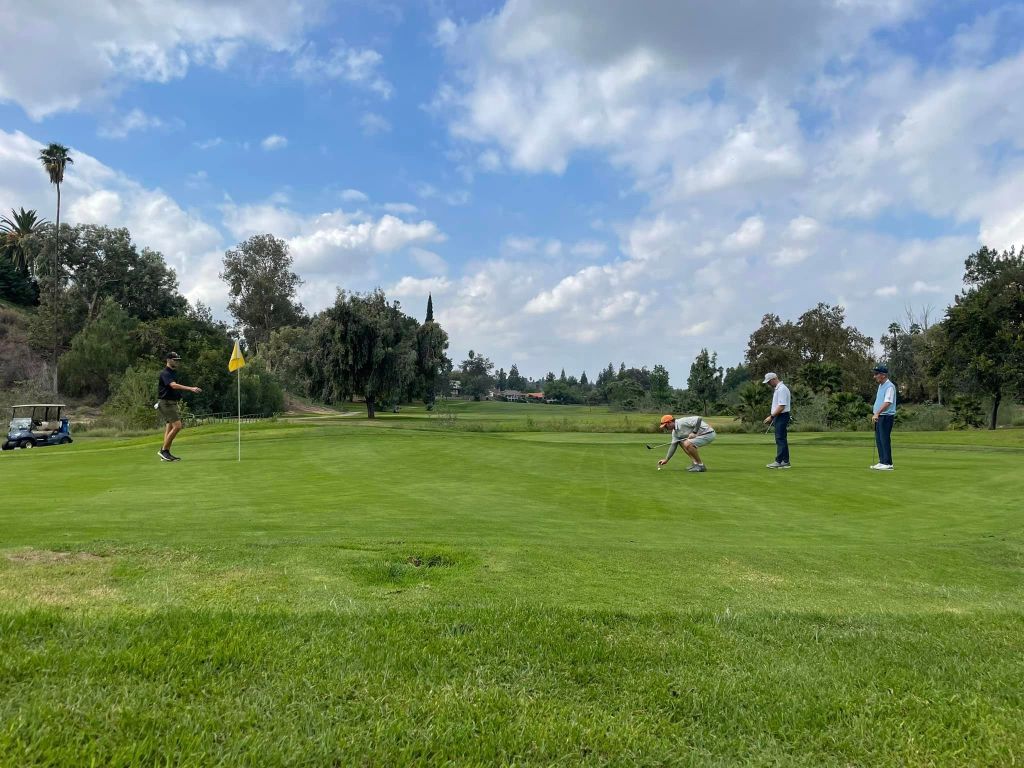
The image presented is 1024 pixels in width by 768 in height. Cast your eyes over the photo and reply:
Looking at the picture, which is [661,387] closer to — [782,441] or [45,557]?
[782,441]

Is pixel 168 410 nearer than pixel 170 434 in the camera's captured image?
No

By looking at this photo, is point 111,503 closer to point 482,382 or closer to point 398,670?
point 398,670

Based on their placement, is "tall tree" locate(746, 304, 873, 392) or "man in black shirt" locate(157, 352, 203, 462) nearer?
"man in black shirt" locate(157, 352, 203, 462)

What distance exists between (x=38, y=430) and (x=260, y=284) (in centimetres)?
5789

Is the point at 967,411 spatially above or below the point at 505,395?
below

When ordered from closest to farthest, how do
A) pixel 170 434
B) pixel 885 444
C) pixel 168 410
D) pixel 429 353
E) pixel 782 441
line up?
pixel 885 444
pixel 782 441
pixel 170 434
pixel 168 410
pixel 429 353

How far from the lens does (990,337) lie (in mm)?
36312

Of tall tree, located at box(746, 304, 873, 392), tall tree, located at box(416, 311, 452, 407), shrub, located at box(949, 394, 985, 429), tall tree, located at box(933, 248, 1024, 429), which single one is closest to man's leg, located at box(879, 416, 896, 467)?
tall tree, located at box(933, 248, 1024, 429)

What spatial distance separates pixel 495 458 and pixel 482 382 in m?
139

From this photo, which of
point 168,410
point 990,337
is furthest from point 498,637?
point 990,337

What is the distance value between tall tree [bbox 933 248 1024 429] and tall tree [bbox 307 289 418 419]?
37.0m

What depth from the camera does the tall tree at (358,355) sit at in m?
45.9

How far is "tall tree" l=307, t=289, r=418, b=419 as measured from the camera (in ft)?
151

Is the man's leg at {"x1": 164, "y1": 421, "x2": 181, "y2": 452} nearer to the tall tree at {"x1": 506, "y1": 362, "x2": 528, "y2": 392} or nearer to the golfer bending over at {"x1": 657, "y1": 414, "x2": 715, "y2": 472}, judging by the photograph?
the golfer bending over at {"x1": 657, "y1": 414, "x2": 715, "y2": 472}
